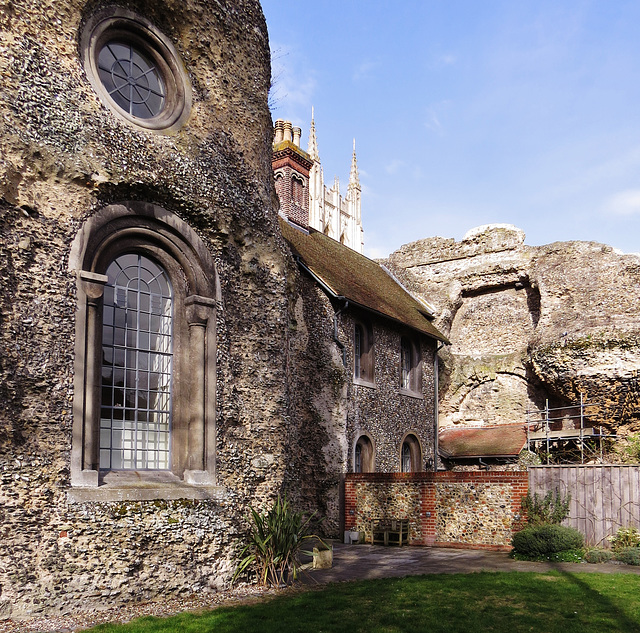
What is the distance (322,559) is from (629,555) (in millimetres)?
5482

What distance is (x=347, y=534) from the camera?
1634 centimetres

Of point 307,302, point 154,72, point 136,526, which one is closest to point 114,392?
point 136,526

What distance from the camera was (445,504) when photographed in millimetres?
15188

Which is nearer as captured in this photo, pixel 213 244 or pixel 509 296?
pixel 213 244

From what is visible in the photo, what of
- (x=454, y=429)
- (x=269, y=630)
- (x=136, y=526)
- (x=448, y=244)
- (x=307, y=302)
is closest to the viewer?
(x=269, y=630)

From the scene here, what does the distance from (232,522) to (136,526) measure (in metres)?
1.57

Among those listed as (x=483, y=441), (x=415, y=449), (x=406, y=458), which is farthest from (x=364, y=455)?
(x=483, y=441)

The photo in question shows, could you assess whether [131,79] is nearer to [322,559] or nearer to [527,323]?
[322,559]

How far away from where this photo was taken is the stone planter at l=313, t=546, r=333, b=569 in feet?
38.6

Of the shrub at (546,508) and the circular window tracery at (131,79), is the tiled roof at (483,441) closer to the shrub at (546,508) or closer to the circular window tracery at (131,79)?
the shrub at (546,508)

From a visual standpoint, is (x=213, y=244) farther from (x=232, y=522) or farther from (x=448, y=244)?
(x=448, y=244)

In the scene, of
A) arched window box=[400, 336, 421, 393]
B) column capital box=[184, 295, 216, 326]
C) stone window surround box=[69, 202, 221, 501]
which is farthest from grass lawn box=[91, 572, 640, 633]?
arched window box=[400, 336, 421, 393]

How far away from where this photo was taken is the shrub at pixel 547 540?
12.7 metres

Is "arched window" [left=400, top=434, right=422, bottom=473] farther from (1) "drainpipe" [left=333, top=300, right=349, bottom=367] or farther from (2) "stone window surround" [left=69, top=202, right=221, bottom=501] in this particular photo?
(2) "stone window surround" [left=69, top=202, right=221, bottom=501]
